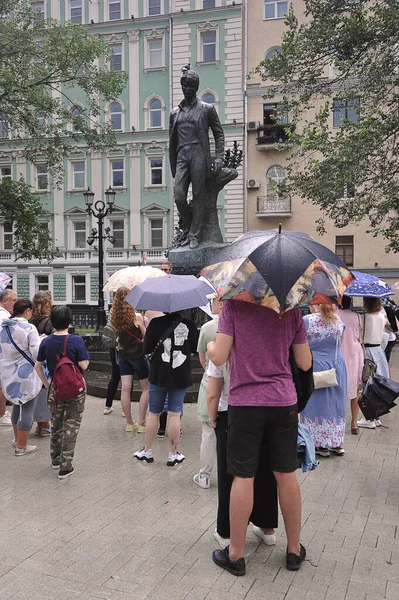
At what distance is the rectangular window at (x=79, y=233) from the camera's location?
37.2 m

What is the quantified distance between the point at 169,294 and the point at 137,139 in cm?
3262

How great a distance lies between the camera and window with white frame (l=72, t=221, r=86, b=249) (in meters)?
37.2

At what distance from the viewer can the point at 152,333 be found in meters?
5.54

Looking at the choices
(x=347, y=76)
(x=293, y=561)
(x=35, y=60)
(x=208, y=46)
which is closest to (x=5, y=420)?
(x=293, y=561)

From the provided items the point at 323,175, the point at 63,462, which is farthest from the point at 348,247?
the point at 63,462

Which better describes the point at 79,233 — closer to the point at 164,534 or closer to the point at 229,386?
the point at 164,534

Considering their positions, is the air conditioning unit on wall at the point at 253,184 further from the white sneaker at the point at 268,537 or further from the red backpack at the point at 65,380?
the white sneaker at the point at 268,537

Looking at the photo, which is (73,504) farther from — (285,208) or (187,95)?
(285,208)

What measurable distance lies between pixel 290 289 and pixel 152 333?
268cm

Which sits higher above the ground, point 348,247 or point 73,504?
point 348,247

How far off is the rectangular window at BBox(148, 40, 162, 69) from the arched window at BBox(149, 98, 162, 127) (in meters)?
2.35

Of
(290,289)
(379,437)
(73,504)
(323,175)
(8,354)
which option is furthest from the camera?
(323,175)

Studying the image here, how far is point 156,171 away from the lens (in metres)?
36.3

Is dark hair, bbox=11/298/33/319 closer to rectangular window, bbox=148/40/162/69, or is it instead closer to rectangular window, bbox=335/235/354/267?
rectangular window, bbox=335/235/354/267
